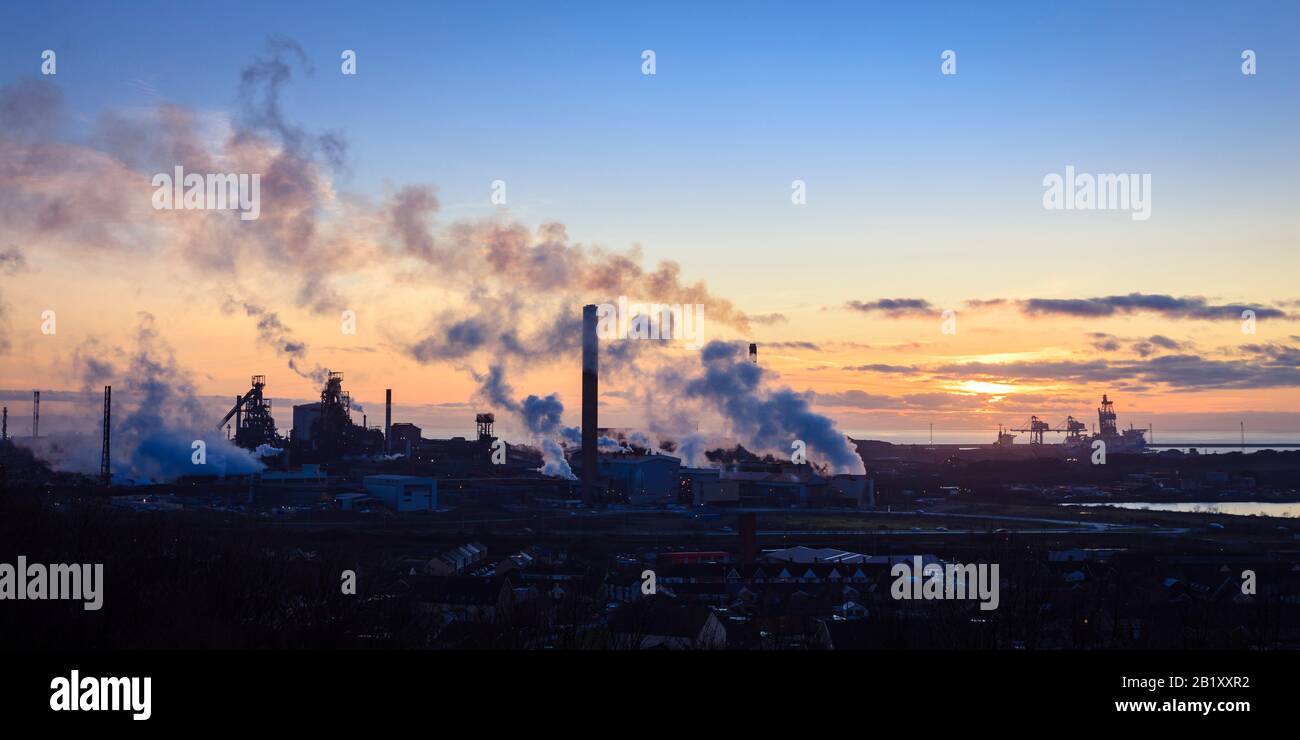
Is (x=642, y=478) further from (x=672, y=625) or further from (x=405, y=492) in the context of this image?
(x=672, y=625)

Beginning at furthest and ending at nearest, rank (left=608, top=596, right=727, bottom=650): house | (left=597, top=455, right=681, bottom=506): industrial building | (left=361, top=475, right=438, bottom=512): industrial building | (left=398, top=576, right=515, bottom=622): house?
(left=597, top=455, right=681, bottom=506): industrial building < (left=361, top=475, right=438, bottom=512): industrial building < (left=398, top=576, right=515, bottom=622): house < (left=608, top=596, right=727, bottom=650): house

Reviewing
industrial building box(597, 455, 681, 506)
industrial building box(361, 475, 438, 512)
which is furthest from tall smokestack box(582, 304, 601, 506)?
industrial building box(361, 475, 438, 512)

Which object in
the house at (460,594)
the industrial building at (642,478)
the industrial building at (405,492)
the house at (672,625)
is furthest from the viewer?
the industrial building at (642,478)

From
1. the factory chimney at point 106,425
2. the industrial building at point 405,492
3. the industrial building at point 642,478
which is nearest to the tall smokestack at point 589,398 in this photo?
the industrial building at point 642,478

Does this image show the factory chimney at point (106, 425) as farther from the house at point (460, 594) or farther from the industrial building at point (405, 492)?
the house at point (460, 594)

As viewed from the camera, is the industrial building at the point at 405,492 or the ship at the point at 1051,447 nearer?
the industrial building at the point at 405,492

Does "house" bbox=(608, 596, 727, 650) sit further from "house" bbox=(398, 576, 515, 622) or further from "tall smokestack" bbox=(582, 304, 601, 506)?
"tall smokestack" bbox=(582, 304, 601, 506)

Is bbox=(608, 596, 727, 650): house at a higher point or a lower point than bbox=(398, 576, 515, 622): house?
higher

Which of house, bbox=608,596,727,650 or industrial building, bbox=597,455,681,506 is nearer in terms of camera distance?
house, bbox=608,596,727,650
